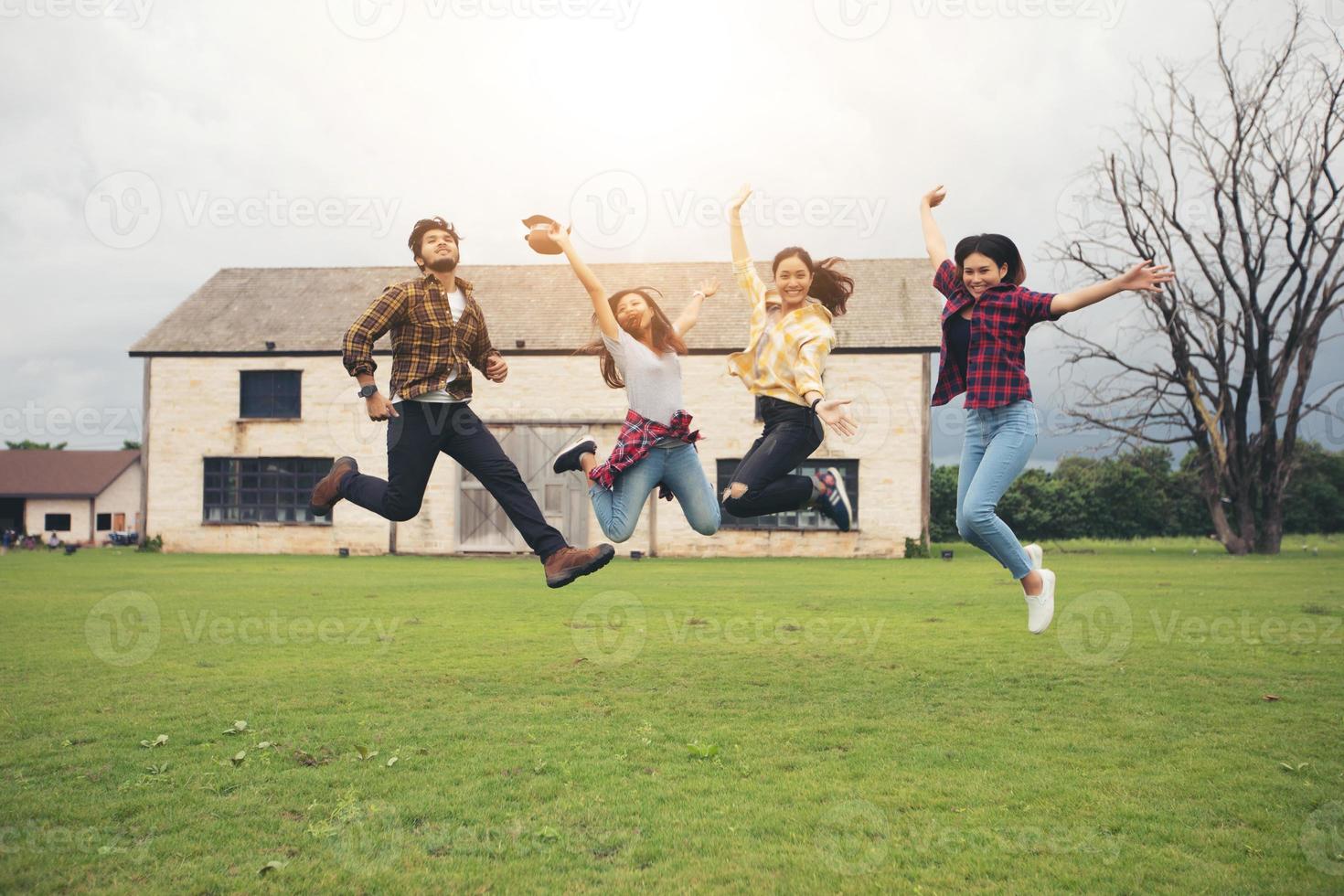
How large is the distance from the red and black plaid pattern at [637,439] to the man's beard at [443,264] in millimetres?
Answer: 1386

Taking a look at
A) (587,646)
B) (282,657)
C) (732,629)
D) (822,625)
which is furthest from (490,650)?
(822,625)

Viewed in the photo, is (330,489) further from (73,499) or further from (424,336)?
(73,499)

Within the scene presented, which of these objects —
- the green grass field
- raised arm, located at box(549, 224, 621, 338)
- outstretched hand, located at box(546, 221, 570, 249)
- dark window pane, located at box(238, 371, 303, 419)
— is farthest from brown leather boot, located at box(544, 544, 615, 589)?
dark window pane, located at box(238, 371, 303, 419)

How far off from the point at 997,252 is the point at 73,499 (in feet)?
204

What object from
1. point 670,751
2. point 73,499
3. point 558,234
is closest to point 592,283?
point 558,234

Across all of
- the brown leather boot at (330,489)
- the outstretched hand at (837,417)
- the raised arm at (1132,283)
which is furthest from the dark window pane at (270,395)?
the raised arm at (1132,283)

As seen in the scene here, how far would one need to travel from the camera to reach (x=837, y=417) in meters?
5.75

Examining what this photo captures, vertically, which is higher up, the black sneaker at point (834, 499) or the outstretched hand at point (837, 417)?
the outstretched hand at point (837, 417)

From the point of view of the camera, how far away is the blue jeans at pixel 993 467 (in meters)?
6.22

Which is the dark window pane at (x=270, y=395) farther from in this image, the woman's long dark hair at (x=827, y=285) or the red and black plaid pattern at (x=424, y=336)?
the woman's long dark hair at (x=827, y=285)

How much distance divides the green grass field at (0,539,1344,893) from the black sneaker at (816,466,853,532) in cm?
267

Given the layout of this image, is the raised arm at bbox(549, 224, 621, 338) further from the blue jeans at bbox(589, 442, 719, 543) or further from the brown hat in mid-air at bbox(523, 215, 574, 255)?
the blue jeans at bbox(589, 442, 719, 543)

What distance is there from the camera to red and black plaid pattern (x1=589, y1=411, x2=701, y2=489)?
636cm

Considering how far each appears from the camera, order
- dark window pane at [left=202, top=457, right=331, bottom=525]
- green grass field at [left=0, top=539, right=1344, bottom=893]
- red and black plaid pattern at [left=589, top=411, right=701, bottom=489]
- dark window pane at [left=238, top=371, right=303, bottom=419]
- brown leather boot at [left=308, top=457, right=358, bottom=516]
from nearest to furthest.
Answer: red and black plaid pattern at [left=589, top=411, right=701, bottom=489] → brown leather boot at [left=308, top=457, right=358, bottom=516] → green grass field at [left=0, top=539, right=1344, bottom=893] → dark window pane at [left=202, top=457, right=331, bottom=525] → dark window pane at [left=238, top=371, right=303, bottom=419]
